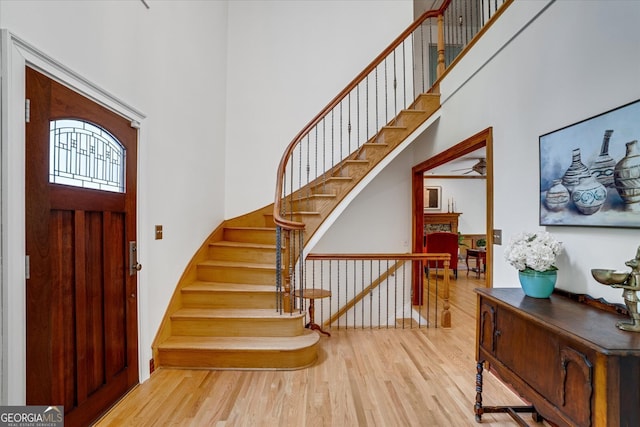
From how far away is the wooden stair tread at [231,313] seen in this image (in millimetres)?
→ 2971

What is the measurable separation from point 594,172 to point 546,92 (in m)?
0.71

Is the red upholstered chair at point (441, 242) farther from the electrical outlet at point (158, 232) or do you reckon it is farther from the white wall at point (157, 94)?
the electrical outlet at point (158, 232)

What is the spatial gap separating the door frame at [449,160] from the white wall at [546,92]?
0.25 feet

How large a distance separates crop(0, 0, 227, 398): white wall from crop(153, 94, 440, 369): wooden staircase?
8.5 inches

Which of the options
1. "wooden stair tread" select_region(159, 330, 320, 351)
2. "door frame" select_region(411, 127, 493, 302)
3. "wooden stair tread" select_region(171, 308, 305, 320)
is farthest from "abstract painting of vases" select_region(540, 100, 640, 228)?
"wooden stair tread" select_region(171, 308, 305, 320)

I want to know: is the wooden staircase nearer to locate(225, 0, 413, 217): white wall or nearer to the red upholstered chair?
locate(225, 0, 413, 217): white wall

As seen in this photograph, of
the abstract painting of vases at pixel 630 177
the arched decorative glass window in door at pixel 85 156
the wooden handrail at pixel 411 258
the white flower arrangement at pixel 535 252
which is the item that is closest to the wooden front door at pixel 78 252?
the arched decorative glass window in door at pixel 85 156

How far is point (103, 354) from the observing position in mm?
2172

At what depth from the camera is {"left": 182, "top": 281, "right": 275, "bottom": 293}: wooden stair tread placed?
323 centimetres

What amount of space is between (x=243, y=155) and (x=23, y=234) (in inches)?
137

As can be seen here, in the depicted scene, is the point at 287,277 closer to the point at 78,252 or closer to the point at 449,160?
the point at 78,252

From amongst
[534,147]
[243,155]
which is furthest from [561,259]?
[243,155]

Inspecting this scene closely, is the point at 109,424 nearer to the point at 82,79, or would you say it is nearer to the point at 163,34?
the point at 82,79

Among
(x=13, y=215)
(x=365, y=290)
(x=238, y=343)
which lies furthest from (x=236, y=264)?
(x=365, y=290)
